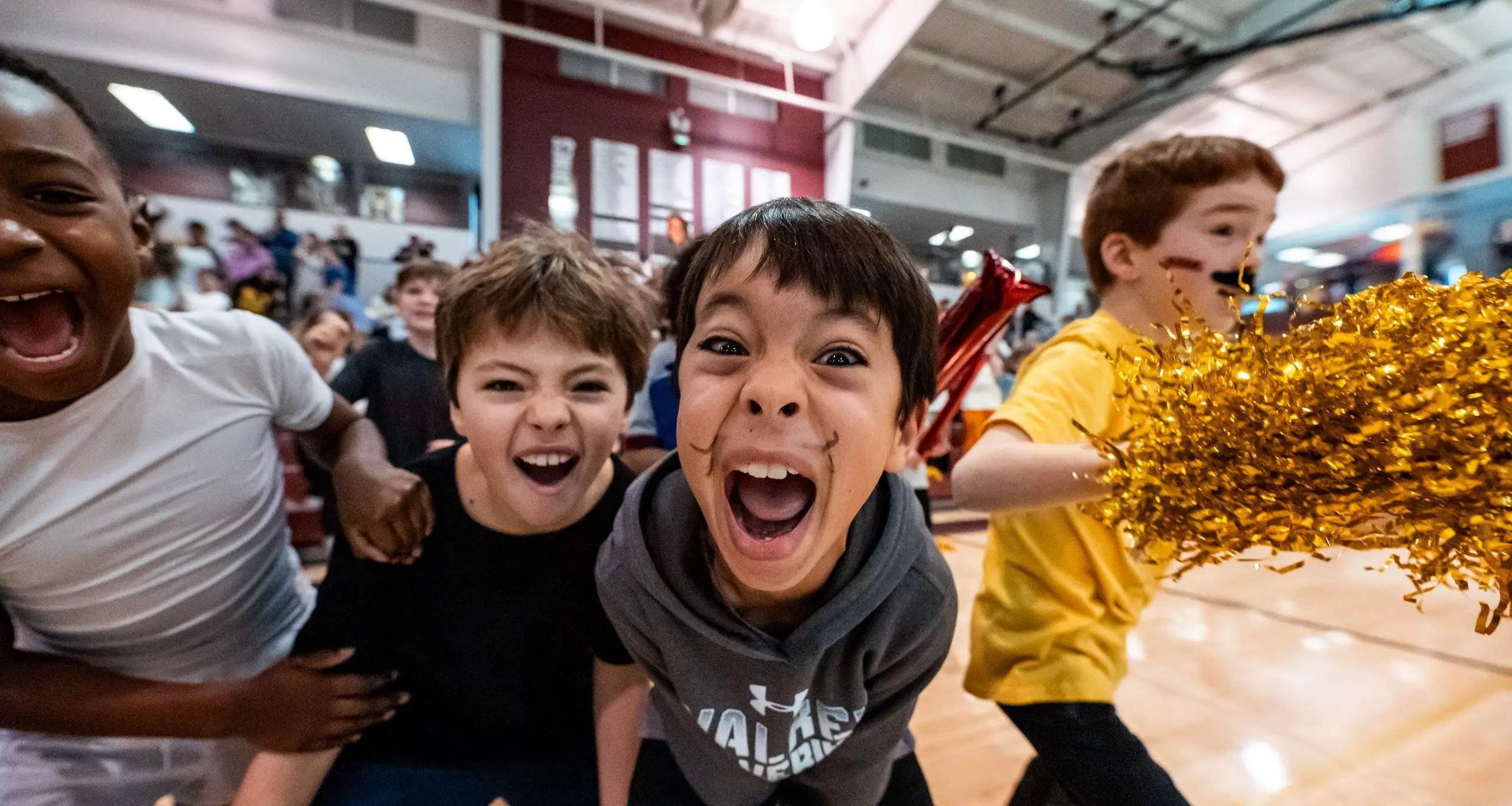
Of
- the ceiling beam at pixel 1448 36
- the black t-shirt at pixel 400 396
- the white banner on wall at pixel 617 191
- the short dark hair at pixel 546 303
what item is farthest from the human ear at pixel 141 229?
the ceiling beam at pixel 1448 36

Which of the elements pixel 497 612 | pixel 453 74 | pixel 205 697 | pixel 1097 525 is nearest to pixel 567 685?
pixel 497 612

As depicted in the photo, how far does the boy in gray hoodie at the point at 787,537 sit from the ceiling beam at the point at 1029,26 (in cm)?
396

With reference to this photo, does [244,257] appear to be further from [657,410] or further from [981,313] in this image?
[981,313]

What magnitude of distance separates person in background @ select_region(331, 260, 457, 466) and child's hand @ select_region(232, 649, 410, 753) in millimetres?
1165

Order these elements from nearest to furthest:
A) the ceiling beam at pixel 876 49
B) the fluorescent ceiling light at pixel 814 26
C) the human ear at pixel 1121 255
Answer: the human ear at pixel 1121 255, the fluorescent ceiling light at pixel 814 26, the ceiling beam at pixel 876 49

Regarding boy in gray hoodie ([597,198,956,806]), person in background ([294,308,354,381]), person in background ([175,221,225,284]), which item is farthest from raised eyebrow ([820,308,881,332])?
person in background ([175,221,225,284])

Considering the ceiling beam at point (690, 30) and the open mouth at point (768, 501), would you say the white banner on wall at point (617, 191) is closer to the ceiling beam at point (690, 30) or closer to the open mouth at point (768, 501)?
the ceiling beam at point (690, 30)

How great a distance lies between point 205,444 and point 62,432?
0.12 m

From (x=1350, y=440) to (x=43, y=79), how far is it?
1173 millimetres

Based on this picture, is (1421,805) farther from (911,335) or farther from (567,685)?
(567,685)

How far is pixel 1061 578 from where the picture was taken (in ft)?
2.40

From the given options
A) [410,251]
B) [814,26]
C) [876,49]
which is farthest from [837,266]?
[410,251]

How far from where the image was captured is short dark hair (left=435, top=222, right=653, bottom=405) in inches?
27.7

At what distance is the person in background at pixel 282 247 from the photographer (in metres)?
4.13
